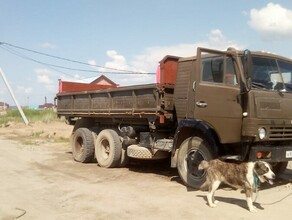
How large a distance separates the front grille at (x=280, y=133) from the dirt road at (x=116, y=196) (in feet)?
3.41

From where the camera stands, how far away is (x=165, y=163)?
40.2 ft

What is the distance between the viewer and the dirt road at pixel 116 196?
6.57 metres

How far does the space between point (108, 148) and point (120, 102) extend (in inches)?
61.9

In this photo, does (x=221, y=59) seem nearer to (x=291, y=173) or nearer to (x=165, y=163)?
(x=291, y=173)

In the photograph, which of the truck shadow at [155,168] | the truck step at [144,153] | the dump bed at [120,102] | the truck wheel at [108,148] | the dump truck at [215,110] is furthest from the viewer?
the truck wheel at [108,148]

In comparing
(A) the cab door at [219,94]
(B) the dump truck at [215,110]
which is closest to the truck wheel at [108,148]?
(B) the dump truck at [215,110]

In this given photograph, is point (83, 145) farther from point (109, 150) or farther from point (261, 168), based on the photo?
point (261, 168)

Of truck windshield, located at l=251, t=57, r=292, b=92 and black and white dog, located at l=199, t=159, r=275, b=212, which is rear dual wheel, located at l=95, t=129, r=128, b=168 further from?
truck windshield, located at l=251, t=57, r=292, b=92

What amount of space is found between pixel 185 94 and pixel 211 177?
234cm

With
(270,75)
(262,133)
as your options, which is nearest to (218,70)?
(270,75)

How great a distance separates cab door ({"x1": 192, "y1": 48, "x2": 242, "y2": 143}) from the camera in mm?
7832

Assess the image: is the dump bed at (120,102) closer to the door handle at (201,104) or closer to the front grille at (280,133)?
the door handle at (201,104)

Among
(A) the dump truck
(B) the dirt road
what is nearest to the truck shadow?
(B) the dirt road

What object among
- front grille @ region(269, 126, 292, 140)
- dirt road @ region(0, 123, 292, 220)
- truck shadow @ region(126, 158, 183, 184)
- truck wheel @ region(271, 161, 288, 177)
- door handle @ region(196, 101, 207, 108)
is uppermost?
door handle @ region(196, 101, 207, 108)
